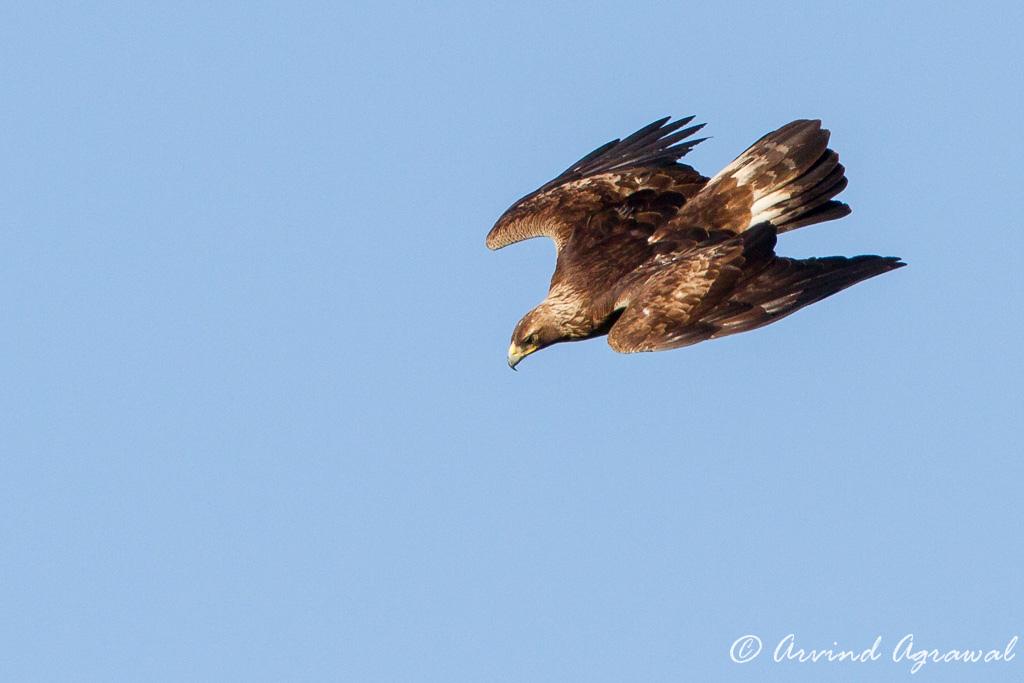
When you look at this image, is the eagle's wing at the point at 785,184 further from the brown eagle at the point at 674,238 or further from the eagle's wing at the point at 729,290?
the eagle's wing at the point at 729,290

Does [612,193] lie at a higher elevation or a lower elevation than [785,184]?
higher

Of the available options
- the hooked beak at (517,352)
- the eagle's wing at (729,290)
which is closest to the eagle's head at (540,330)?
the hooked beak at (517,352)

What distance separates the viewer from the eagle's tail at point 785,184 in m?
16.8

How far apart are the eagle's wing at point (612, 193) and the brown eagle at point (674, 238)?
18 mm

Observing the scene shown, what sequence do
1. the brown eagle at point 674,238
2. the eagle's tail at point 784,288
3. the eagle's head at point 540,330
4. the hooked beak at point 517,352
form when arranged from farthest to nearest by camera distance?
the hooked beak at point 517,352 < the eagle's head at point 540,330 < the brown eagle at point 674,238 < the eagle's tail at point 784,288

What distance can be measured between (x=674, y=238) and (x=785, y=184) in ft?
3.61

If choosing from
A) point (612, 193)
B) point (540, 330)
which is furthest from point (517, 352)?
point (612, 193)

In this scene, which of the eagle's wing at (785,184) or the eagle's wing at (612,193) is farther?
the eagle's wing at (612,193)

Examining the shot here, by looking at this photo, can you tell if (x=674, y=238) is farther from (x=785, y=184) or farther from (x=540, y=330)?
(x=540, y=330)

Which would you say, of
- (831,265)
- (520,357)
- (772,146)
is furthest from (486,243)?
(831,265)

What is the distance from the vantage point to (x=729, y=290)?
15492 mm

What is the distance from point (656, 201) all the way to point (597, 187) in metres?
0.99

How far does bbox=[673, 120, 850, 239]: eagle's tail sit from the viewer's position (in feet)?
55.2

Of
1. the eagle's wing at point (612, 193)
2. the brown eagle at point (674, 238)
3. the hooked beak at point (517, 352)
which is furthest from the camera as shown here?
the eagle's wing at point (612, 193)
